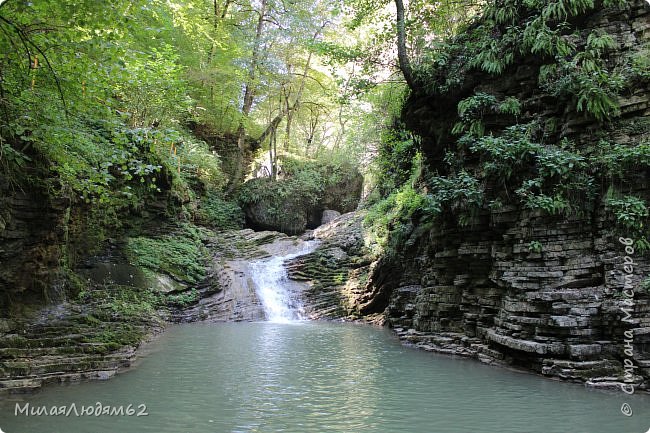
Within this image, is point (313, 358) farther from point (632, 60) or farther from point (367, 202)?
point (367, 202)

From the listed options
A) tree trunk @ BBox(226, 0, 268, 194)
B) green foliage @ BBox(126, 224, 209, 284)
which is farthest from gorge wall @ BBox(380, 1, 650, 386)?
tree trunk @ BBox(226, 0, 268, 194)

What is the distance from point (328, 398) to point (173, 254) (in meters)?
12.9

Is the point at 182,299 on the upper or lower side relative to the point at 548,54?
lower

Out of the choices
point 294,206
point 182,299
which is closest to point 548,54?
point 182,299

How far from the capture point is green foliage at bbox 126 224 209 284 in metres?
16.0

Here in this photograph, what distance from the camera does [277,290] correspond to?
1742 cm

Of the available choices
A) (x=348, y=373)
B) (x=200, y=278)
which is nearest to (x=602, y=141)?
(x=348, y=373)

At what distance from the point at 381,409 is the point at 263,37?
2389 cm

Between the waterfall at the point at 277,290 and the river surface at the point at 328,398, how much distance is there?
7.06 m

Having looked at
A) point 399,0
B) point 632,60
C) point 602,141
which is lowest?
point 602,141

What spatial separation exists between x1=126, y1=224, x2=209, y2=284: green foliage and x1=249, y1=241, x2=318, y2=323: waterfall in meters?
2.30

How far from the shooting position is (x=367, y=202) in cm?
2389

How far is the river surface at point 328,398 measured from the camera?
16.0 ft

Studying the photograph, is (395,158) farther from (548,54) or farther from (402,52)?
(548,54)
